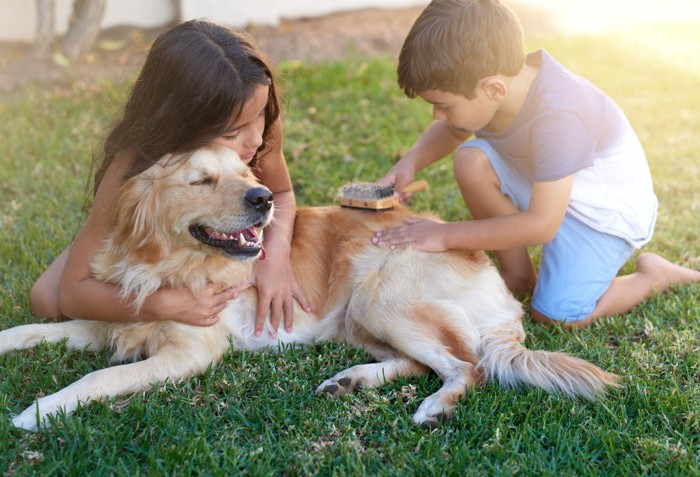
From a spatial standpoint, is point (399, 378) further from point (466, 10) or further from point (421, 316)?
point (466, 10)

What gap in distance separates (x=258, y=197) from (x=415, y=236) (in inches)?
33.6

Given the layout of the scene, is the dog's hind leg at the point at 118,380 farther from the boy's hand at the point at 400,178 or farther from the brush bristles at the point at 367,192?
the boy's hand at the point at 400,178

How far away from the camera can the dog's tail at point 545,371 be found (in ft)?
8.57

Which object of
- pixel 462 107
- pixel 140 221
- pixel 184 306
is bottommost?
pixel 184 306

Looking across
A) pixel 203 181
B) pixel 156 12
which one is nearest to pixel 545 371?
pixel 203 181

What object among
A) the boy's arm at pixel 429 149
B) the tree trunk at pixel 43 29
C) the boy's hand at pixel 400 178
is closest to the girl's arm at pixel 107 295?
the boy's hand at pixel 400 178

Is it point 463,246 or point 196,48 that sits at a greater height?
point 196,48

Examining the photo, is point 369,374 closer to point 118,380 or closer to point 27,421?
point 118,380

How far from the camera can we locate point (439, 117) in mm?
3184

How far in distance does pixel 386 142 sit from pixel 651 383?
3.24 meters

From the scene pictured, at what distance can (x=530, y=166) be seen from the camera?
345cm

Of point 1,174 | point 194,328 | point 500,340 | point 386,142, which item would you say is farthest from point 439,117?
point 1,174

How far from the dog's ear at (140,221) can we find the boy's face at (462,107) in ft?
4.03

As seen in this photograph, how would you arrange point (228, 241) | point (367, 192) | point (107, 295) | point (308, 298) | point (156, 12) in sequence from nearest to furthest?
point (228, 241) < point (107, 295) < point (308, 298) < point (367, 192) < point (156, 12)
